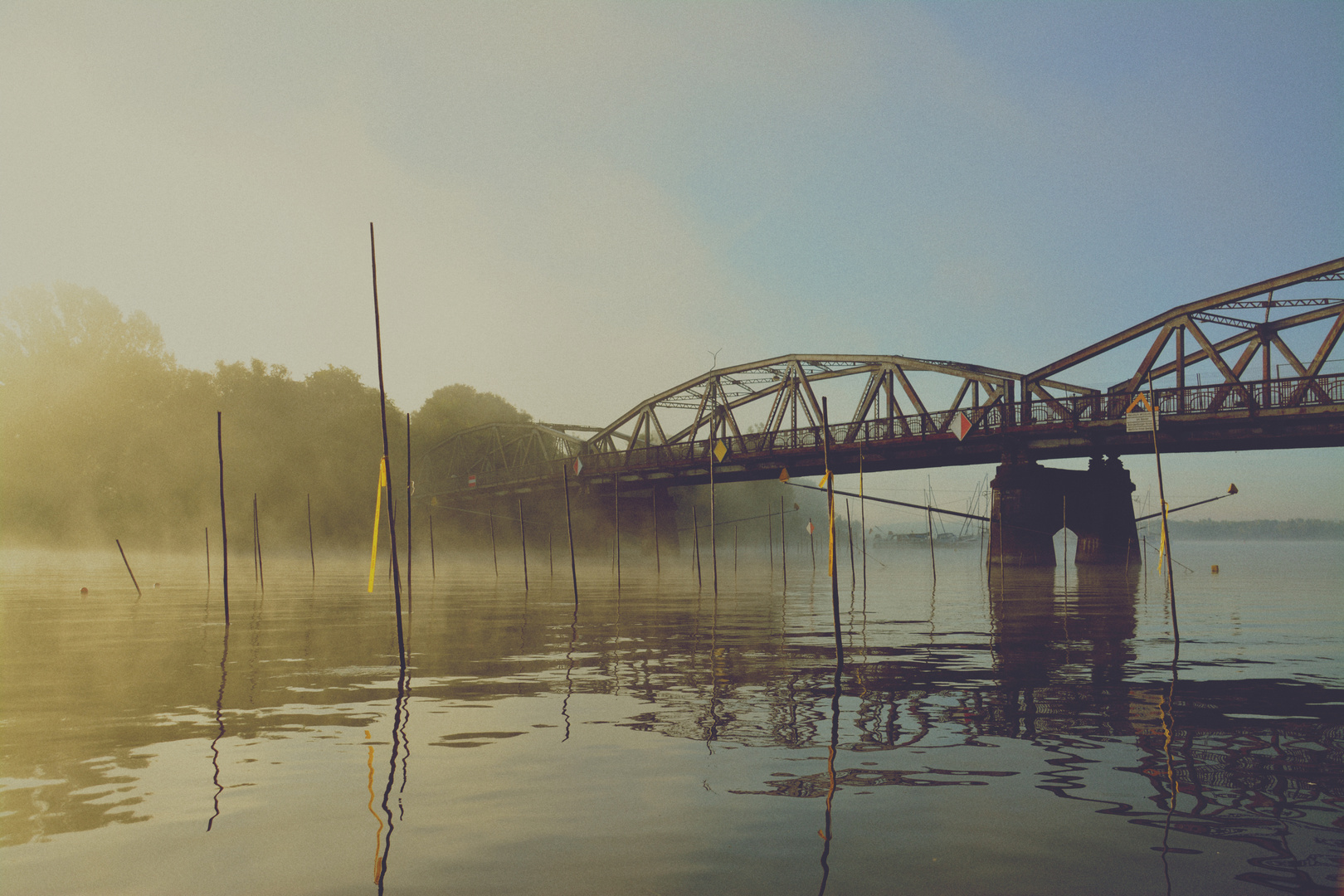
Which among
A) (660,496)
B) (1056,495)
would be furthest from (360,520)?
(1056,495)

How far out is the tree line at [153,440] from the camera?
107m

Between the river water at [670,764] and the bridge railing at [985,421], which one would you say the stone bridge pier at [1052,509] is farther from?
the river water at [670,764]

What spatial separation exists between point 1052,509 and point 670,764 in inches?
2258

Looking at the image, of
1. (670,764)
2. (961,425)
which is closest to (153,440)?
(961,425)

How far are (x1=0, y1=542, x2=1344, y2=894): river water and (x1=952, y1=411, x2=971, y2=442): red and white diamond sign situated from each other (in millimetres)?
35226

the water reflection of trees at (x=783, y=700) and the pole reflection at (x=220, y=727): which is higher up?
the pole reflection at (x=220, y=727)

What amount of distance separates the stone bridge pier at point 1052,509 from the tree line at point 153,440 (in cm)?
8008

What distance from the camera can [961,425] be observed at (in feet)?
211

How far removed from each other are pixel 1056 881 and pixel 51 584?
6227cm

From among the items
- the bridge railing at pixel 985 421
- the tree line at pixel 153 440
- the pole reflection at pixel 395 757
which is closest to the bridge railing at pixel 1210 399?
the bridge railing at pixel 985 421

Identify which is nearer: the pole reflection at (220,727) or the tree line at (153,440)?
the pole reflection at (220,727)

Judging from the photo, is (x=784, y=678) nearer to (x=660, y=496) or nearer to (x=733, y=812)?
(x=733, y=812)

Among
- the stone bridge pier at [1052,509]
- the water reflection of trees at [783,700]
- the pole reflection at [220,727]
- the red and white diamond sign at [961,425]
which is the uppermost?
the red and white diamond sign at [961,425]

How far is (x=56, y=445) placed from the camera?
10856 cm
